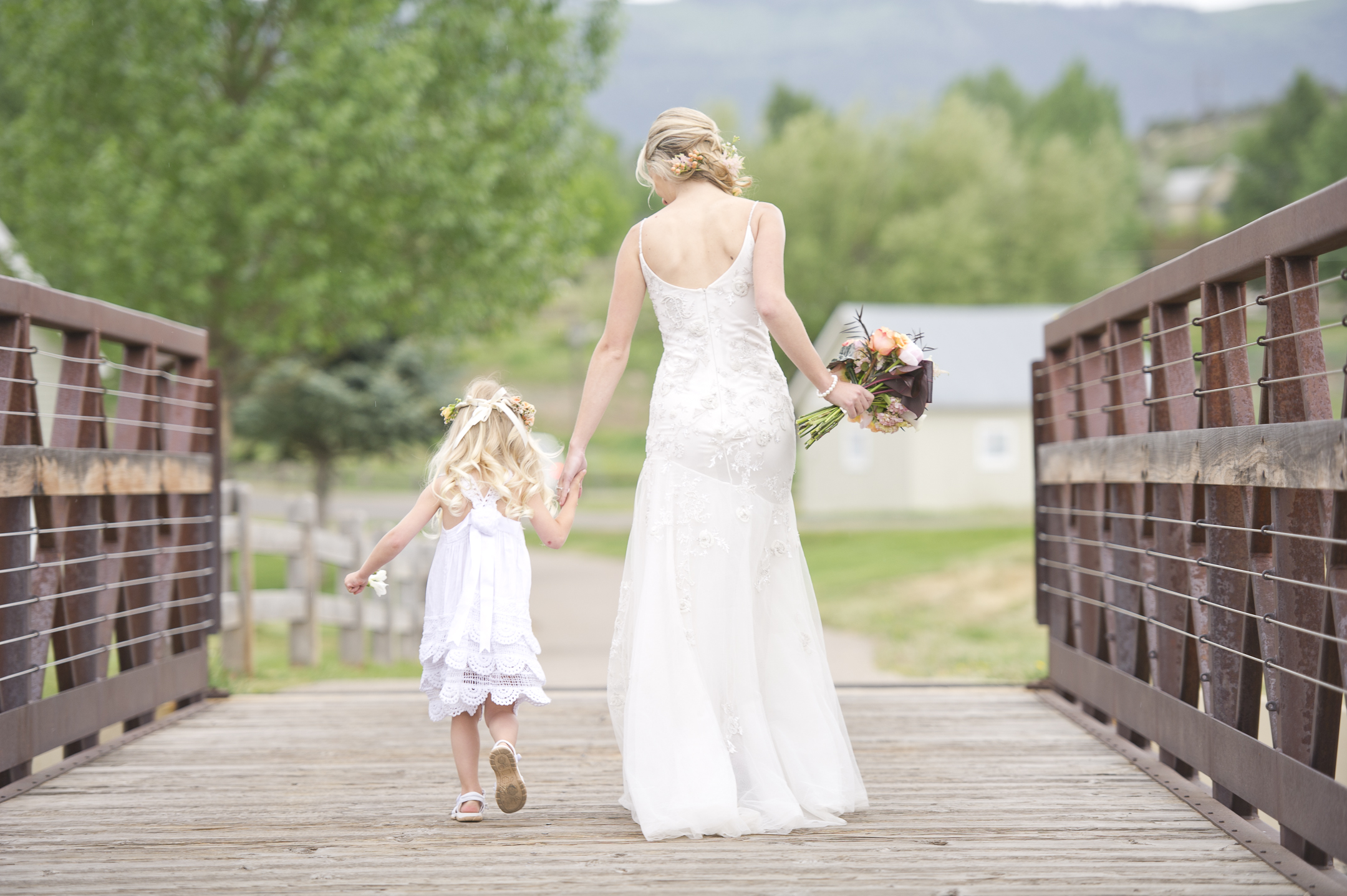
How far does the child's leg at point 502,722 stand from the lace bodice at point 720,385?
894 mm

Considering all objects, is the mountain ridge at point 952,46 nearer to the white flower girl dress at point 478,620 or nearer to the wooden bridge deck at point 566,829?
the wooden bridge deck at point 566,829

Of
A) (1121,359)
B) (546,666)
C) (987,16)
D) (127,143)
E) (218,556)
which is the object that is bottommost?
(546,666)

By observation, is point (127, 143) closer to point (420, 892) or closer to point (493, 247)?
point (493, 247)

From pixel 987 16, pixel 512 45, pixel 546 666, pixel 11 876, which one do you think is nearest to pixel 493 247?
pixel 512 45

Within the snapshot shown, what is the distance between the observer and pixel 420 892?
9.84ft

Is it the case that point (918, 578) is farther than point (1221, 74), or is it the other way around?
point (1221, 74)

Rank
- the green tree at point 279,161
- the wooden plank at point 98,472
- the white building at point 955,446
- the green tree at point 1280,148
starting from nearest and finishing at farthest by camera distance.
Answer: the wooden plank at point 98,472 < the green tree at point 279,161 < the white building at point 955,446 < the green tree at point 1280,148

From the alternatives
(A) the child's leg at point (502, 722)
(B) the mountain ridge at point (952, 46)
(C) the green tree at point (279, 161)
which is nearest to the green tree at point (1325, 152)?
(C) the green tree at point (279, 161)

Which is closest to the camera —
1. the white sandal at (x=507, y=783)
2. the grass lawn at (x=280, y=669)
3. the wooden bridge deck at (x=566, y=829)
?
the wooden bridge deck at (x=566, y=829)

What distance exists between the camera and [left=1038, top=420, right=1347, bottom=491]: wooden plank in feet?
9.33

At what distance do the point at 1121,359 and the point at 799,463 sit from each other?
27.1 m

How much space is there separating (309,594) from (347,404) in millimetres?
9571

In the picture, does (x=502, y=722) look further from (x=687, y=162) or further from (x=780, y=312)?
(x=687, y=162)

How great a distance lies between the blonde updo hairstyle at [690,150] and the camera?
3.86 meters
